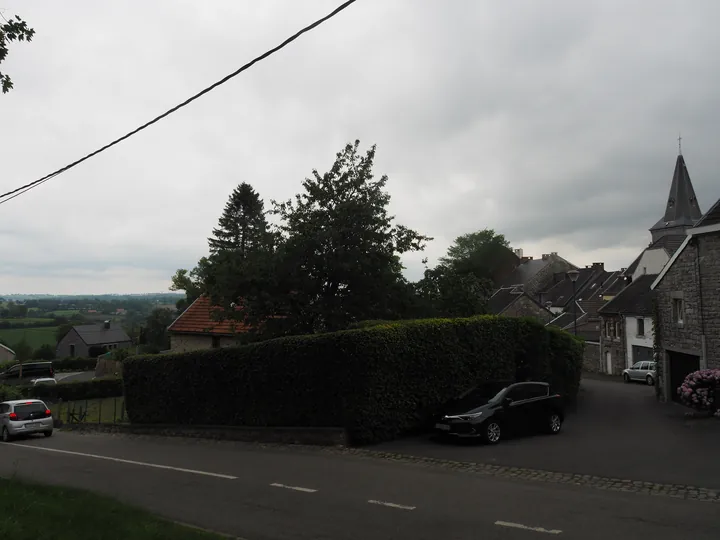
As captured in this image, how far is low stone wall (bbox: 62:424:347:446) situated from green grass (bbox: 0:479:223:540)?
661cm

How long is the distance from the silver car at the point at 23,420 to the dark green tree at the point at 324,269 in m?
10.4

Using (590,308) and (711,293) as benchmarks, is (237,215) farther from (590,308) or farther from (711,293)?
(711,293)

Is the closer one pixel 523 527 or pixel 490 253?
pixel 523 527

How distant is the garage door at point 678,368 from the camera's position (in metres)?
22.7

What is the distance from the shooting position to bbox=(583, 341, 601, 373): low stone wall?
49.9 metres

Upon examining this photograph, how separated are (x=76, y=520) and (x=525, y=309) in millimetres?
61027

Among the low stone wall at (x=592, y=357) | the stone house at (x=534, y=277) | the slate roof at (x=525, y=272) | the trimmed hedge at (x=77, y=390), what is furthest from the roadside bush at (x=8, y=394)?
the slate roof at (x=525, y=272)

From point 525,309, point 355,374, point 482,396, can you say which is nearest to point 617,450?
point 482,396

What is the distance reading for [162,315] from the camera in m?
81.5

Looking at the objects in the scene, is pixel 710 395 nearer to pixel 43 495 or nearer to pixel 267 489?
pixel 267 489

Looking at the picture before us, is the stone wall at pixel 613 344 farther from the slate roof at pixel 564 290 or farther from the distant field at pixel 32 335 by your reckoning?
the distant field at pixel 32 335

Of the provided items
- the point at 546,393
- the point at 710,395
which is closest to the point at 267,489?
the point at 546,393

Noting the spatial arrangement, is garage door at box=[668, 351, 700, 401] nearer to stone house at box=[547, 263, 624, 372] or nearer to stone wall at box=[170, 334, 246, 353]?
stone house at box=[547, 263, 624, 372]

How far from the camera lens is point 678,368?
23.6 metres
